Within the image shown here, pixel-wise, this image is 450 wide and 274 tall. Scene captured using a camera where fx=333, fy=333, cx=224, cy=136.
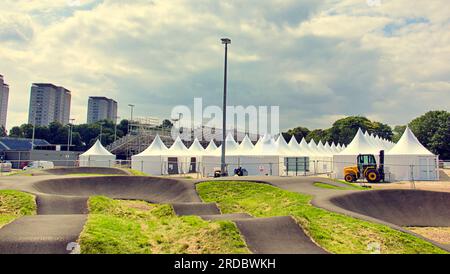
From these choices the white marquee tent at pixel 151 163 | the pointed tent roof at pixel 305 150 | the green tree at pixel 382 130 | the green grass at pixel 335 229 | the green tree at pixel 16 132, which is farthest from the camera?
the green tree at pixel 16 132

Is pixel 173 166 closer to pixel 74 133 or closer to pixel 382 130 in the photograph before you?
pixel 74 133

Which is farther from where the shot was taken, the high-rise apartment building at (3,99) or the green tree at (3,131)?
the green tree at (3,131)

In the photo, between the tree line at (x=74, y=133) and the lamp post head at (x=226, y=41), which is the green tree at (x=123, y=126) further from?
the lamp post head at (x=226, y=41)

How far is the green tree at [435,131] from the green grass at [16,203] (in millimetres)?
73596

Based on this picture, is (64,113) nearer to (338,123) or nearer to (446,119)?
(338,123)

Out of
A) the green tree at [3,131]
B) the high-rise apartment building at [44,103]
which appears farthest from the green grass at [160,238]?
the high-rise apartment building at [44,103]

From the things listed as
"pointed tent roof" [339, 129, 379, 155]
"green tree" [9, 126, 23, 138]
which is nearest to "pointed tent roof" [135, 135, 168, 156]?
"pointed tent roof" [339, 129, 379, 155]

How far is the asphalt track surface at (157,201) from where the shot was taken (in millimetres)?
7092

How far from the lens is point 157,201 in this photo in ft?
62.1

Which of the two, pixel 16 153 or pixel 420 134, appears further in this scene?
pixel 420 134

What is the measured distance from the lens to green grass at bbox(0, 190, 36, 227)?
1201cm

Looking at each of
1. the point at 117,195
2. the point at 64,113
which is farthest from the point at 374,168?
the point at 64,113
